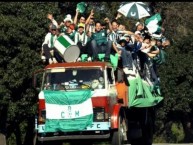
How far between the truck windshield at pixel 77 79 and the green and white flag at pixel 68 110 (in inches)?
10.6

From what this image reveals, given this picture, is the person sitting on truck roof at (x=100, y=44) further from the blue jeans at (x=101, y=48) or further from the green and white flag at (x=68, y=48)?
the green and white flag at (x=68, y=48)

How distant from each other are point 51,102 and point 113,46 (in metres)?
2.46

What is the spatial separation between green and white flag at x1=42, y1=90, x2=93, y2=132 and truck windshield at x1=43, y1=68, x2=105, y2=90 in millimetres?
269

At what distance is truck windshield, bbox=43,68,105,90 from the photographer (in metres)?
16.8

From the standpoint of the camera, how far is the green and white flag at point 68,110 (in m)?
16.6

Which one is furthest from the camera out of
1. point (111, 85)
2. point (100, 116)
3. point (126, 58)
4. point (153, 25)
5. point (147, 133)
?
point (147, 133)

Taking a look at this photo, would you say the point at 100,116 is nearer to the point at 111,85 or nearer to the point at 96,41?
the point at 111,85

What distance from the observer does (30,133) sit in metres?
38.2

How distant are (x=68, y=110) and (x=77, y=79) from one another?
829mm

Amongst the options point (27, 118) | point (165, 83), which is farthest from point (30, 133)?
point (165, 83)

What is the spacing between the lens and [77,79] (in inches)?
666

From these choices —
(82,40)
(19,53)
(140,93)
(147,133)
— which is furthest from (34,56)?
(82,40)

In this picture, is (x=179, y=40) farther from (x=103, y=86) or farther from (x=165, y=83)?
(x=103, y=86)

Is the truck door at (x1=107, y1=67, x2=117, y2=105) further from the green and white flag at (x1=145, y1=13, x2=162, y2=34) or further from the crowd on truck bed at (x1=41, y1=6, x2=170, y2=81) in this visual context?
the green and white flag at (x1=145, y1=13, x2=162, y2=34)
